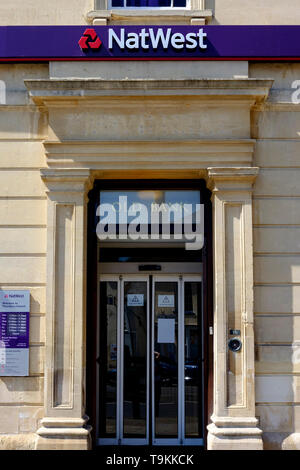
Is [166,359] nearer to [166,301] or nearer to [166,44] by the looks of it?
[166,301]

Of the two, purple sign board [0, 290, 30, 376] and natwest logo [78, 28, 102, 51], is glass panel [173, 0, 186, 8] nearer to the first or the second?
natwest logo [78, 28, 102, 51]

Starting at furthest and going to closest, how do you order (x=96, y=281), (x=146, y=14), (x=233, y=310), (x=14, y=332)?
(x=96, y=281), (x=146, y=14), (x=14, y=332), (x=233, y=310)

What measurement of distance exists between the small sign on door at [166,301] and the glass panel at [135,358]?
0.22 m

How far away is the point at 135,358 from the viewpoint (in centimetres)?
844

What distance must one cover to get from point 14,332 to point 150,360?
78.6 inches

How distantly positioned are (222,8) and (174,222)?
3060 millimetres

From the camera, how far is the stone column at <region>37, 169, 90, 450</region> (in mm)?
7410

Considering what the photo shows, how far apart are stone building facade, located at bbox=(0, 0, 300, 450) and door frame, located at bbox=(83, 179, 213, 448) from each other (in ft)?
0.36

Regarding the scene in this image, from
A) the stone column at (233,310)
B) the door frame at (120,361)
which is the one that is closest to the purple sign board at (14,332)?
the door frame at (120,361)

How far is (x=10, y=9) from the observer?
815cm

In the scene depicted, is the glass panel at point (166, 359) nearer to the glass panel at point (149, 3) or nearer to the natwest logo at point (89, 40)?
the natwest logo at point (89, 40)

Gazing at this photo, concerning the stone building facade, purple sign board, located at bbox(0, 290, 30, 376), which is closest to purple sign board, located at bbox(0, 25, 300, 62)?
the stone building facade

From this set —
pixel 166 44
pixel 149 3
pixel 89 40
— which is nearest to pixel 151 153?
pixel 166 44
